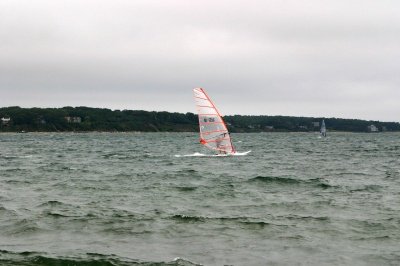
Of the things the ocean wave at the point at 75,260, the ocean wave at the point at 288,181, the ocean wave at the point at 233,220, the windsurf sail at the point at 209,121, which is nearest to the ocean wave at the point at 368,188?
the ocean wave at the point at 288,181

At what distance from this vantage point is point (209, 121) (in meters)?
46.8

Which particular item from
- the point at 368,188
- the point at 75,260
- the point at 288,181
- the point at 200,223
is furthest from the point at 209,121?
the point at 75,260

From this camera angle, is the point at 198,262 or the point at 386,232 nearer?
the point at 198,262

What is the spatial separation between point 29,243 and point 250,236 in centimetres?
536

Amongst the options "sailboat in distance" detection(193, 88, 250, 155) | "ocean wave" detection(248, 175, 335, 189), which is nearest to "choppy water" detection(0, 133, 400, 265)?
"ocean wave" detection(248, 175, 335, 189)

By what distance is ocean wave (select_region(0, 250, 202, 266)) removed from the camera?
1065 centimetres

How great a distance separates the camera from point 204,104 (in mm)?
46344

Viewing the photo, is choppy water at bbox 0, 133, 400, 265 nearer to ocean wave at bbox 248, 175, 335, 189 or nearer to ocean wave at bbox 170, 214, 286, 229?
ocean wave at bbox 170, 214, 286, 229

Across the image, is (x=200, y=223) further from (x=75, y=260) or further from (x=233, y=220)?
(x=75, y=260)

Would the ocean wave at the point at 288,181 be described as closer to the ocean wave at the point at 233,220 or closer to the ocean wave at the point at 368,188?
the ocean wave at the point at 368,188

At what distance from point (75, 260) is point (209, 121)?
36253 mm

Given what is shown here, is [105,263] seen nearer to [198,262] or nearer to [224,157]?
[198,262]

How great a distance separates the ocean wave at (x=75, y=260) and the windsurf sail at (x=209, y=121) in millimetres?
35327

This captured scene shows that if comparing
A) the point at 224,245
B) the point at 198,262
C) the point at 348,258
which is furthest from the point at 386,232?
the point at 198,262
